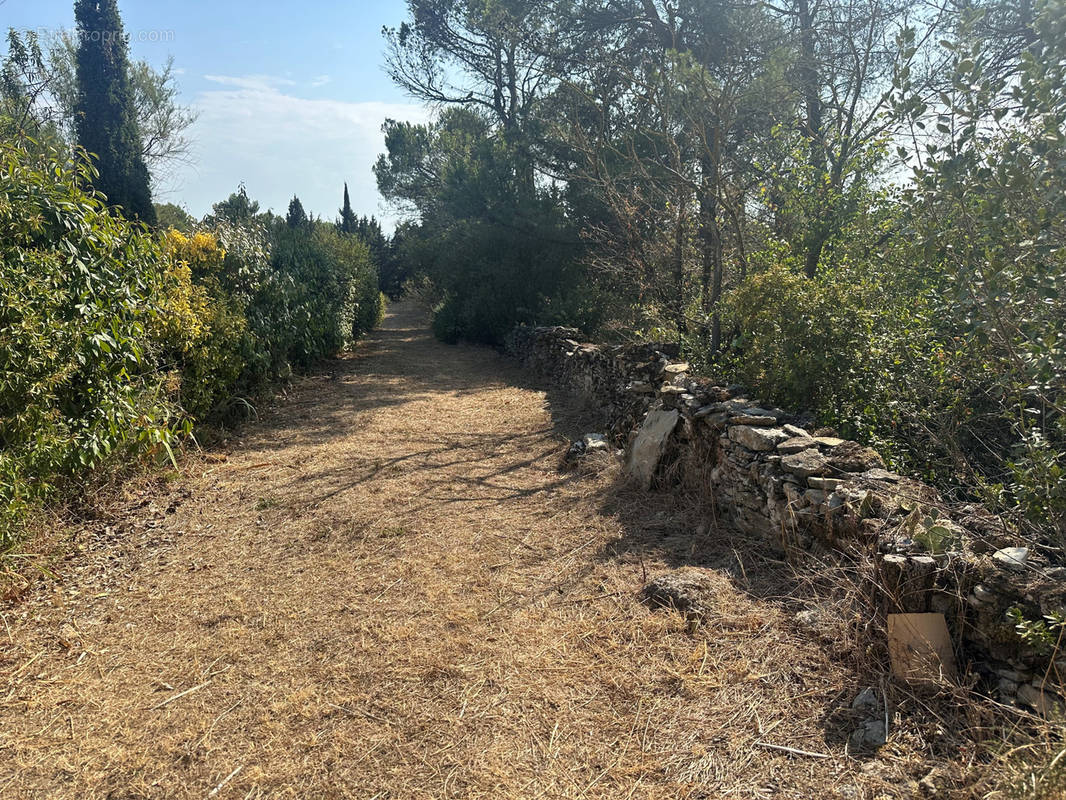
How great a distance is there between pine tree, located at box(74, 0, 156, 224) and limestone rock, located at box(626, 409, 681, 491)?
12.5 metres

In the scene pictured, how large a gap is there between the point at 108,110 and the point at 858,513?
15972 millimetres

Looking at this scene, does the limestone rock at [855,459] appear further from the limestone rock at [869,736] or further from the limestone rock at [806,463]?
the limestone rock at [869,736]

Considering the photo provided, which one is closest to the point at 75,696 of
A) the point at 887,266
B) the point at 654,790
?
the point at 654,790

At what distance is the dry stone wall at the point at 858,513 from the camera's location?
81.8 inches

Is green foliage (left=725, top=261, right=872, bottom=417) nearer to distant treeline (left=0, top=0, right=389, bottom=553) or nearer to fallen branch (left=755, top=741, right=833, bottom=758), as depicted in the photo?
fallen branch (left=755, top=741, right=833, bottom=758)

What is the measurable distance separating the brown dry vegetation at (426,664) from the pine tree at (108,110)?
35.6 feet

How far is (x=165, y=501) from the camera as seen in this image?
15.8 ft

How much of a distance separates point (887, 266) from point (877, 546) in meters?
3.10

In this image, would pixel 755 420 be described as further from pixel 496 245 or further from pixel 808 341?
pixel 496 245

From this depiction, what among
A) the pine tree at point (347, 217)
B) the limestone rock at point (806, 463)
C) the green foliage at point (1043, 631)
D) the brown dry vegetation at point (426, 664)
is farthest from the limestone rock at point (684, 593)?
the pine tree at point (347, 217)

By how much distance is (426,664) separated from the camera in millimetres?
2748

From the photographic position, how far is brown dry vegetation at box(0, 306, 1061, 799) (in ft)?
6.88

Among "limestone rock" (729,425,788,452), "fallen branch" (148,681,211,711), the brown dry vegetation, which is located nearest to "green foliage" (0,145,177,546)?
the brown dry vegetation

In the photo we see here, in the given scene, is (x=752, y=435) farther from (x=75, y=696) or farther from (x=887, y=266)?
(x=75, y=696)
